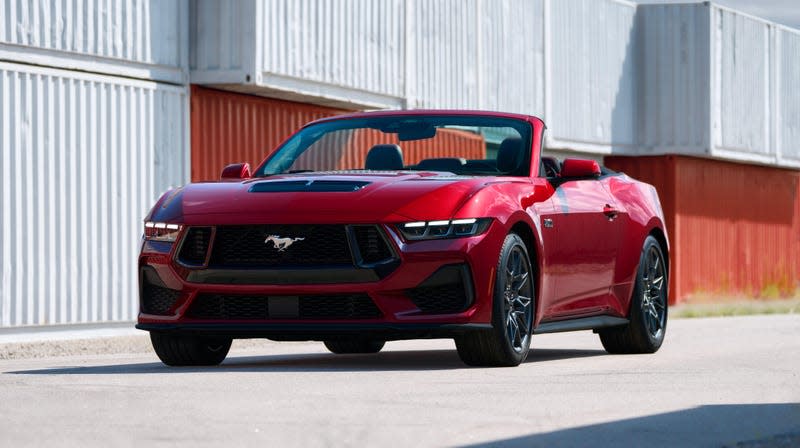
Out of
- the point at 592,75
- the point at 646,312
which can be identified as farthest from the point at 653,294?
the point at 592,75

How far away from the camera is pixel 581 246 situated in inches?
402

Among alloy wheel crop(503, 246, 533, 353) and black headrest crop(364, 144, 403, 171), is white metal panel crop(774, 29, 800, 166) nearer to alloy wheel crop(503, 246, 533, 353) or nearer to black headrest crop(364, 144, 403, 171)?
black headrest crop(364, 144, 403, 171)

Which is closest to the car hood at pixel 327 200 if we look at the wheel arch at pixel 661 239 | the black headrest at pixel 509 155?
the black headrest at pixel 509 155

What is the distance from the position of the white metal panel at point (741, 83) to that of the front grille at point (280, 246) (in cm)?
2623

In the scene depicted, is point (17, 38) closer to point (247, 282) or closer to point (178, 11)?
point (178, 11)

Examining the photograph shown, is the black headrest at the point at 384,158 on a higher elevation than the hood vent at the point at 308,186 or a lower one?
higher

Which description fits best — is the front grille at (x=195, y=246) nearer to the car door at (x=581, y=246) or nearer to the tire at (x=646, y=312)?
the car door at (x=581, y=246)

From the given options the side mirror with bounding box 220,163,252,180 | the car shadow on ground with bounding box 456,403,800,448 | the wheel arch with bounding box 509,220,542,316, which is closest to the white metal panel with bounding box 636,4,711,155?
the side mirror with bounding box 220,163,252,180

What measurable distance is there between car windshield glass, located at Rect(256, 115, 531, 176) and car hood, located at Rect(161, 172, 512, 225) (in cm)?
77

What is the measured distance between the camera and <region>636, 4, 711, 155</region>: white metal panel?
33969 mm

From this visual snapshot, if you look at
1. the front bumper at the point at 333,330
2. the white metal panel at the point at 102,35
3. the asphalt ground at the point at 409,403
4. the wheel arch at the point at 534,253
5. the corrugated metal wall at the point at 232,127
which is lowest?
the asphalt ground at the point at 409,403

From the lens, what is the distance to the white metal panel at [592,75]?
3112 centimetres

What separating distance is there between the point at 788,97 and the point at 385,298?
3184 centimetres

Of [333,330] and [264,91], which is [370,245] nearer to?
[333,330]
